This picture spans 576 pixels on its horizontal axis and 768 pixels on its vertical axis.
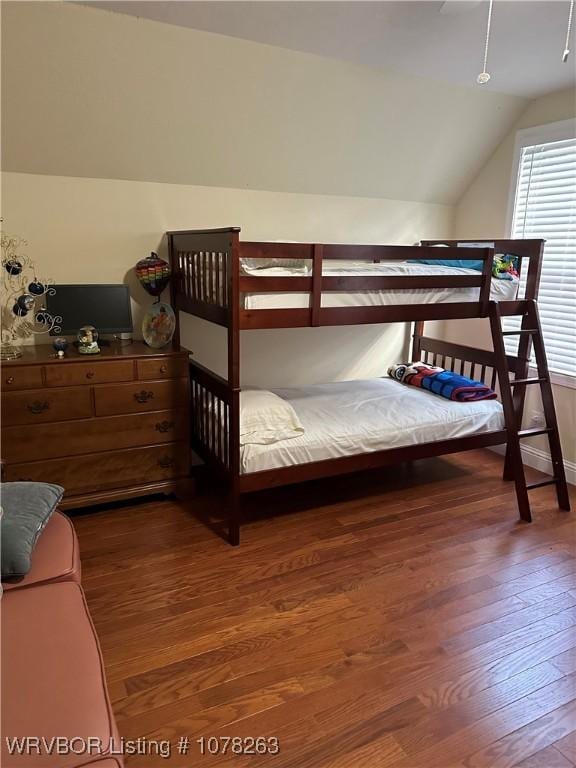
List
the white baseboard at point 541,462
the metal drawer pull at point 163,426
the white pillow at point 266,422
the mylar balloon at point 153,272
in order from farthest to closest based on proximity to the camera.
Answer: the white baseboard at point 541,462, the mylar balloon at point 153,272, the metal drawer pull at point 163,426, the white pillow at point 266,422

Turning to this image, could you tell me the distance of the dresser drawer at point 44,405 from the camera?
2.63 m

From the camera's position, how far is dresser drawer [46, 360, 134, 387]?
8.84 ft

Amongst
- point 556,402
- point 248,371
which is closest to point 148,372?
point 248,371

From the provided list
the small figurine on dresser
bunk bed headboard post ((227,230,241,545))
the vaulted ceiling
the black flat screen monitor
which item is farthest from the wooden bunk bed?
the vaulted ceiling

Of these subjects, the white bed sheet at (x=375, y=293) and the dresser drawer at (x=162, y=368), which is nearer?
the white bed sheet at (x=375, y=293)

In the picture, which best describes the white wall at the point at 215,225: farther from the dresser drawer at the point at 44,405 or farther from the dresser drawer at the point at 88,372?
the dresser drawer at the point at 44,405

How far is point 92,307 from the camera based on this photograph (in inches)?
122

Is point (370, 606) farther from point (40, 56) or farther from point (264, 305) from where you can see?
point (40, 56)

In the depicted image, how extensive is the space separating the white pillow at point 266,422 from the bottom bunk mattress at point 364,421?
0.12 ft

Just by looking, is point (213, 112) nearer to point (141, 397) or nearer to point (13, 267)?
point (13, 267)

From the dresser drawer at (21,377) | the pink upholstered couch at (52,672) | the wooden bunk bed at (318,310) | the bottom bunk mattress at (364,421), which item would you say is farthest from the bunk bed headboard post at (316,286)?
the pink upholstered couch at (52,672)

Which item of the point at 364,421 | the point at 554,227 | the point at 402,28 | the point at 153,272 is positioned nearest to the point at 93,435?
the point at 153,272

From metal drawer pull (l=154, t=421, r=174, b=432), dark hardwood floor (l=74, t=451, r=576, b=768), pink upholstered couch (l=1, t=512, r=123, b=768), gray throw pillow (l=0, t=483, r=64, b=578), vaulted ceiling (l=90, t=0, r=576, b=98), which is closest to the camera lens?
pink upholstered couch (l=1, t=512, r=123, b=768)

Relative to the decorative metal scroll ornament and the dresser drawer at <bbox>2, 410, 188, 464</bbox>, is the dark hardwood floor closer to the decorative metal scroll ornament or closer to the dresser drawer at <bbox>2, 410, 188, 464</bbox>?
the dresser drawer at <bbox>2, 410, 188, 464</bbox>
